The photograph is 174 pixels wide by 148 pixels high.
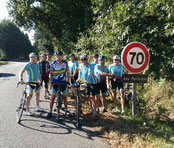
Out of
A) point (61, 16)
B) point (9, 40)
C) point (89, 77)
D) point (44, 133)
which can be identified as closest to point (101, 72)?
point (89, 77)

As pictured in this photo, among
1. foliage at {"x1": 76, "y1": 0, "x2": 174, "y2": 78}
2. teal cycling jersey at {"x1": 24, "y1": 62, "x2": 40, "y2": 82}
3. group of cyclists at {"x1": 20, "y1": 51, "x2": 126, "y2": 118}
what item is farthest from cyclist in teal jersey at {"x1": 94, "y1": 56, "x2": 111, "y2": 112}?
teal cycling jersey at {"x1": 24, "y1": 62, "x2": 40, "y2": 82}

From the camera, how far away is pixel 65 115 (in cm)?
518

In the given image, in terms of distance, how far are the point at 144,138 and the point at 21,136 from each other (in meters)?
2.88

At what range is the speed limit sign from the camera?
12.0ft

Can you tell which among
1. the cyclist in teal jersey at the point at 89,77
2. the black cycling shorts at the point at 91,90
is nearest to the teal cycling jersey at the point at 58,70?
the cyclist in teal jersey at the point at 89,77

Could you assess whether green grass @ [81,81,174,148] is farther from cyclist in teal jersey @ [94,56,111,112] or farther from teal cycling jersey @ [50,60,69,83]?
teal cycling jersey @ [50,60,69,83]

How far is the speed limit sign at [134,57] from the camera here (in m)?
3.66

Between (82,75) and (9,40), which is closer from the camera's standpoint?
(82,75)

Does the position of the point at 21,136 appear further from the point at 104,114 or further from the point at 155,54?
the point at 155,54

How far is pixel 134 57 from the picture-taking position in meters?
3.69

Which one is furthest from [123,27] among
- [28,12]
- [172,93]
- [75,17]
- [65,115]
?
[28,12]

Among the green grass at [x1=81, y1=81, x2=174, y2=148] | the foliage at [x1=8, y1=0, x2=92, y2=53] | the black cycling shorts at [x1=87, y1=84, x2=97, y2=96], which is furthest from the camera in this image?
the foliage at [x1=8, y1=0, x2=92, y2=53]

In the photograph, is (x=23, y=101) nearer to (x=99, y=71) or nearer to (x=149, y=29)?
(x=99, y=71)

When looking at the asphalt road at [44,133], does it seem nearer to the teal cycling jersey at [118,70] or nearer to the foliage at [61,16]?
the teal cycling jersey at [118,70]
